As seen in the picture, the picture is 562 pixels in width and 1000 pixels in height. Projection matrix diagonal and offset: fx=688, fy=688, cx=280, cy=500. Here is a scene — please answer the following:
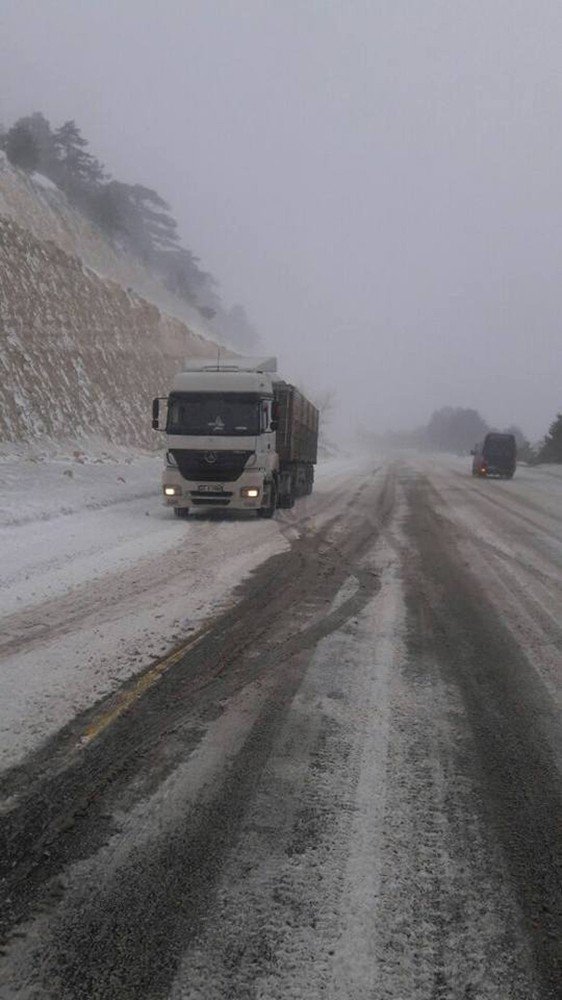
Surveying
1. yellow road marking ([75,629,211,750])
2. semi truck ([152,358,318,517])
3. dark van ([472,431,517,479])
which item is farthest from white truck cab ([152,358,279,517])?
dark van ([472,431,517,479])

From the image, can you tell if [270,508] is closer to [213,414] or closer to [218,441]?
[218,441]

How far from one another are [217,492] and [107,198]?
34792 mm

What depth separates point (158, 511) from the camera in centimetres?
1452

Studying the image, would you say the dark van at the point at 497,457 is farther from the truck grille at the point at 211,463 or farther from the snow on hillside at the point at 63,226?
the truck grille at the point at 211,463

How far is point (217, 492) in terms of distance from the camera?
13.2 m

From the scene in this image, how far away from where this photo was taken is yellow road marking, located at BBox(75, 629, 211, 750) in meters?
3.81

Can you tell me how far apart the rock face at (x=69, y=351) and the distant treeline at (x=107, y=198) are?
292 inches

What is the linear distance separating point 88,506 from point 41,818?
11.4 m

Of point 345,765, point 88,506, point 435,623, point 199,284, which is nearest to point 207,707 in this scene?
point 345,765

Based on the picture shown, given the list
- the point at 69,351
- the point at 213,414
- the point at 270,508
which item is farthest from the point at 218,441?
the point at 69,351

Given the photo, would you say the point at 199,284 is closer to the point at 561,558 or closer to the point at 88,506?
the point at 88,506

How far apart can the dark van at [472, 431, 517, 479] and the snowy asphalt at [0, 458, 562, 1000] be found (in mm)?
30384

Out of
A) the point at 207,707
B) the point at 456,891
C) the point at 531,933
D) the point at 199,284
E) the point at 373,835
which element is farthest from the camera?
the point at 199,284

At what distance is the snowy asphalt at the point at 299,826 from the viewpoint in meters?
2.20
